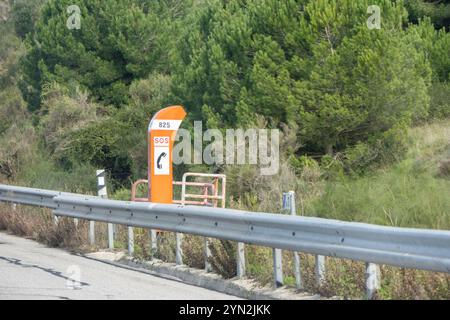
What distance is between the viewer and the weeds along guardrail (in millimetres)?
8141

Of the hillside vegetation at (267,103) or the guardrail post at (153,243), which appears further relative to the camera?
the hillside vegetation at (267,103)

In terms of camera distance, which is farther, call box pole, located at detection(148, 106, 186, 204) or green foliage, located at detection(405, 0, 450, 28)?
green foliage, located at detection(405, 0, 450, 28)

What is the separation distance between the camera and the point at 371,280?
8781 millimetres

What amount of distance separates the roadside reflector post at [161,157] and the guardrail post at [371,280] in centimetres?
676

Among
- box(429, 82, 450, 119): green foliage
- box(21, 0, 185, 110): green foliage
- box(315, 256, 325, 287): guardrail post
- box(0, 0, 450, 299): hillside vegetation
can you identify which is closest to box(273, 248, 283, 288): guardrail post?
box(0, 0, 450, 299): hillside vegetation

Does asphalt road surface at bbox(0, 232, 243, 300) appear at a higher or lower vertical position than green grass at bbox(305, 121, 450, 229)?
lower

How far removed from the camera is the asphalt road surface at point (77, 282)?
9703 mm

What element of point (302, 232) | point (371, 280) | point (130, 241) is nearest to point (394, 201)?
point (130, 241)

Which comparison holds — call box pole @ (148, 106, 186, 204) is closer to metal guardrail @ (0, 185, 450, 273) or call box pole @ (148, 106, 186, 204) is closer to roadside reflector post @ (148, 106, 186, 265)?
roadside reflector post @ (148, 106, 186, 265)

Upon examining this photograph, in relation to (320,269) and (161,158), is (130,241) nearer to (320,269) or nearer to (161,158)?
(161,158)

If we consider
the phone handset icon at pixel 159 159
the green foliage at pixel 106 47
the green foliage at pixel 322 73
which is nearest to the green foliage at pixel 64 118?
the green foliage at pixel 106 47

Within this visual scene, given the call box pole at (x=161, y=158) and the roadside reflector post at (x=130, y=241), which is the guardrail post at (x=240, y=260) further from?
the call box pole at (x=161, y=158)

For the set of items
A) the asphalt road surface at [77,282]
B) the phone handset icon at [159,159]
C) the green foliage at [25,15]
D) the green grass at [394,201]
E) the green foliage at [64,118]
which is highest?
the green foliage at [25,15]

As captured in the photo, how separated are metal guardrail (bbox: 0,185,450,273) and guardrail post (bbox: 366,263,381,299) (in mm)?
166
